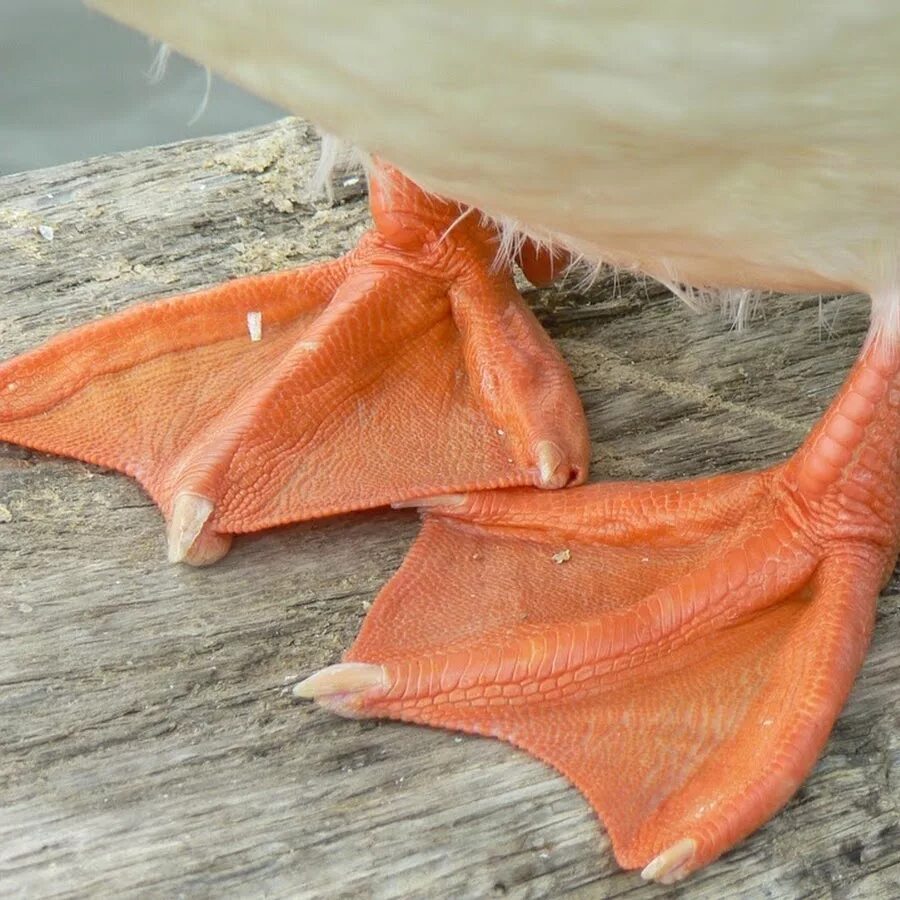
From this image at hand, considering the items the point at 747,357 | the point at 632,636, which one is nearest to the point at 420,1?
the point at 632,636

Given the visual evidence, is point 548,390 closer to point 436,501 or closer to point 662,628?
point 436,501

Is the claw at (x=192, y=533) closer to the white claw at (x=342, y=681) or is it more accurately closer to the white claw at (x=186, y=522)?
the white claw at (x=186, y=522)

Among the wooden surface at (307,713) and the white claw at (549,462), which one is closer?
the wooden surface at (307,713)

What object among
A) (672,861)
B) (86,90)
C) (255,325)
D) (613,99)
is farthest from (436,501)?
(86,90)

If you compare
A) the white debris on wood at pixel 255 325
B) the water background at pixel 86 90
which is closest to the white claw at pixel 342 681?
the white debris on wood at pixel 255 325

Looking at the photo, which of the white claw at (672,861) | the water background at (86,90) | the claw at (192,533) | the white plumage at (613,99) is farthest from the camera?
the water background at (86,90)

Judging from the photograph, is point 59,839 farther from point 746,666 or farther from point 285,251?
point 285,251
